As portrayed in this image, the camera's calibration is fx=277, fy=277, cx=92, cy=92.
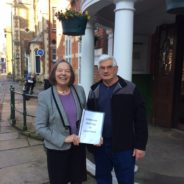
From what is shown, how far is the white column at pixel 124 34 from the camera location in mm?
3346

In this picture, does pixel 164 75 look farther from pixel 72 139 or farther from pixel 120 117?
pixel 72 139

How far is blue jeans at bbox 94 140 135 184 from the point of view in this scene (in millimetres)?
2623

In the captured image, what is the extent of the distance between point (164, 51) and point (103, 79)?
4056 mm

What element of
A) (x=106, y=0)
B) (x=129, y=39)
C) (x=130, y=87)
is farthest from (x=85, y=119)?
(x=106, y=0)

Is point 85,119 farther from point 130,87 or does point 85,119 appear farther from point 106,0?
point 106,0

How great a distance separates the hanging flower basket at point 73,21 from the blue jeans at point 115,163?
78.4 inches

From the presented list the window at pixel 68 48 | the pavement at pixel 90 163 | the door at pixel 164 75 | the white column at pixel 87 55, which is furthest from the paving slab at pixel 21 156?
the window at pixel 68 48

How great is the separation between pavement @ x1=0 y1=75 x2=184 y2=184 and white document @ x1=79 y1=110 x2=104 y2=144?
1.35 meters

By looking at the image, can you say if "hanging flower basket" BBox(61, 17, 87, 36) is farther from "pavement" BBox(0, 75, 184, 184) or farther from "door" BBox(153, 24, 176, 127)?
"door" BBox(153, 24, 176, 127)

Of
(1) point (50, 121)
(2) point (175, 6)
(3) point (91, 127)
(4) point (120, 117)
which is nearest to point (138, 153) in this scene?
(4) point (120, 117)

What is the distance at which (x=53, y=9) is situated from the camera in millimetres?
22281

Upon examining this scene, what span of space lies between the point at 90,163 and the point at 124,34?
1.86m

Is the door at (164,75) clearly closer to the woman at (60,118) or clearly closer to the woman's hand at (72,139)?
the woman at (60,118)

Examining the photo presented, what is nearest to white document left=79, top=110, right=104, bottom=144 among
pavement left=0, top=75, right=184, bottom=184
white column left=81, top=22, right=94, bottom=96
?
pavement left=0, top=75, right=184, bottom=184
